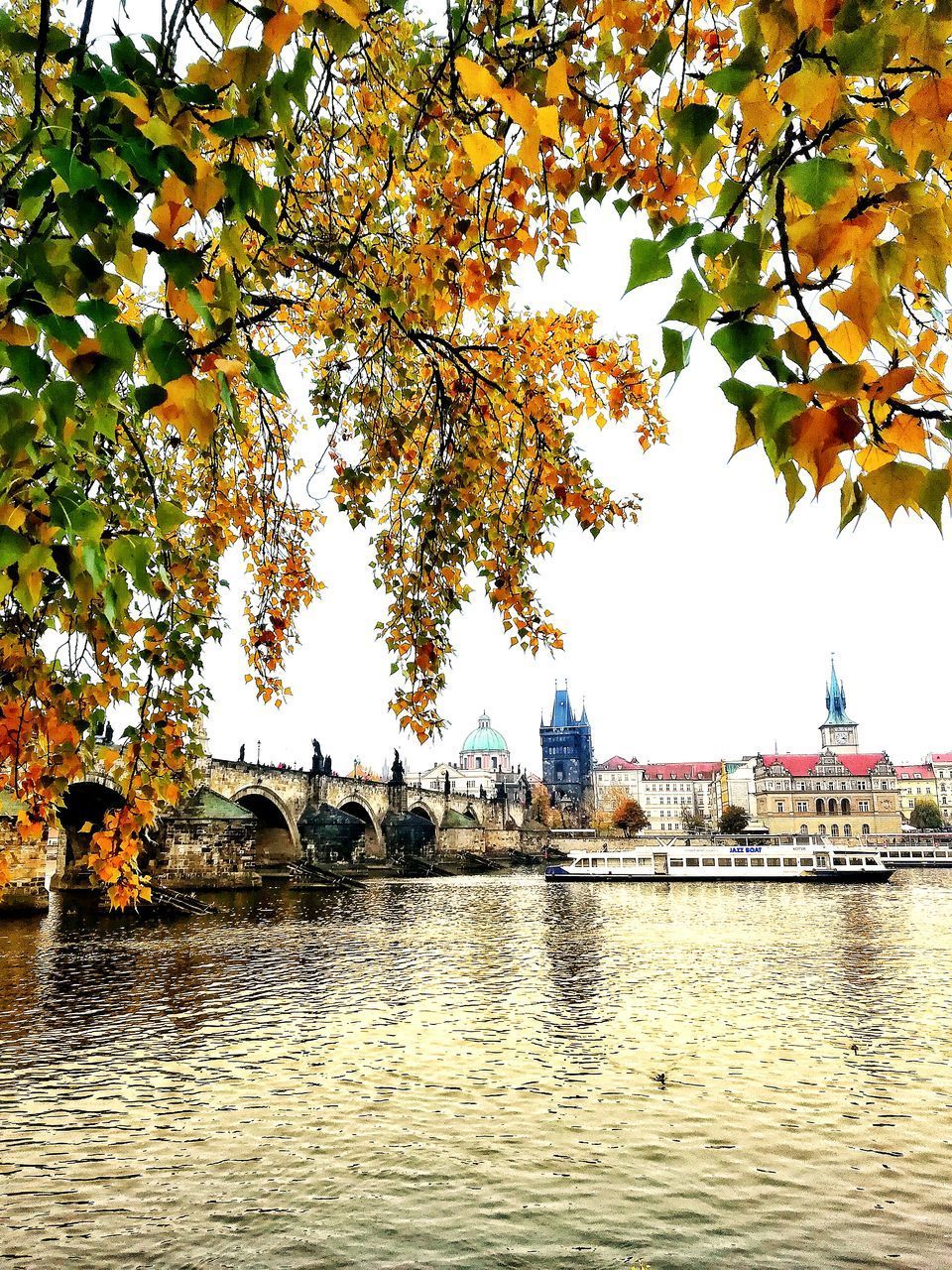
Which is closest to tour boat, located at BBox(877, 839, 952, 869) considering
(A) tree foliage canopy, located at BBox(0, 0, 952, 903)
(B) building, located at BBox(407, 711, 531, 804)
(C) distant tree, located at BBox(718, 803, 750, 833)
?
(C) distant tree, located at BBox(718, 803, 750, 833)

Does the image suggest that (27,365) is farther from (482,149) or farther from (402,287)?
(402,287)

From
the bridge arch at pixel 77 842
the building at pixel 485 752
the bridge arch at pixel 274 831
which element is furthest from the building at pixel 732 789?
the bridge arch at pixel 77 842

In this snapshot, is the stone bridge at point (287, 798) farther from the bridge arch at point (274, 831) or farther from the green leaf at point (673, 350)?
the green leaf at point (673, 350)

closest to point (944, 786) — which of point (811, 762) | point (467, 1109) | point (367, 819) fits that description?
point (811, 762)

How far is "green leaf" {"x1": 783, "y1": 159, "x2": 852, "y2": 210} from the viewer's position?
4.96ft

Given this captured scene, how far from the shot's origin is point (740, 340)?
1.60m

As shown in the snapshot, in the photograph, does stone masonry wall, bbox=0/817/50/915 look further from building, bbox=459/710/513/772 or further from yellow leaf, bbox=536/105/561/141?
building, bbox=459/710/513/772

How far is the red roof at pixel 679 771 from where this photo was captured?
140m

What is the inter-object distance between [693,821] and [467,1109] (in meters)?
121

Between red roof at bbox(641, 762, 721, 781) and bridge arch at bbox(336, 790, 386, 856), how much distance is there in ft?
285

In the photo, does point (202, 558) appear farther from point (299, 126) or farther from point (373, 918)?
point (373, 918)

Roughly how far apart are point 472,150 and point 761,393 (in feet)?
2.51

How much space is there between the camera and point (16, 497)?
8.40 ft

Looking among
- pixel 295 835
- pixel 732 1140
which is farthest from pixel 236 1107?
pixel 295 835
